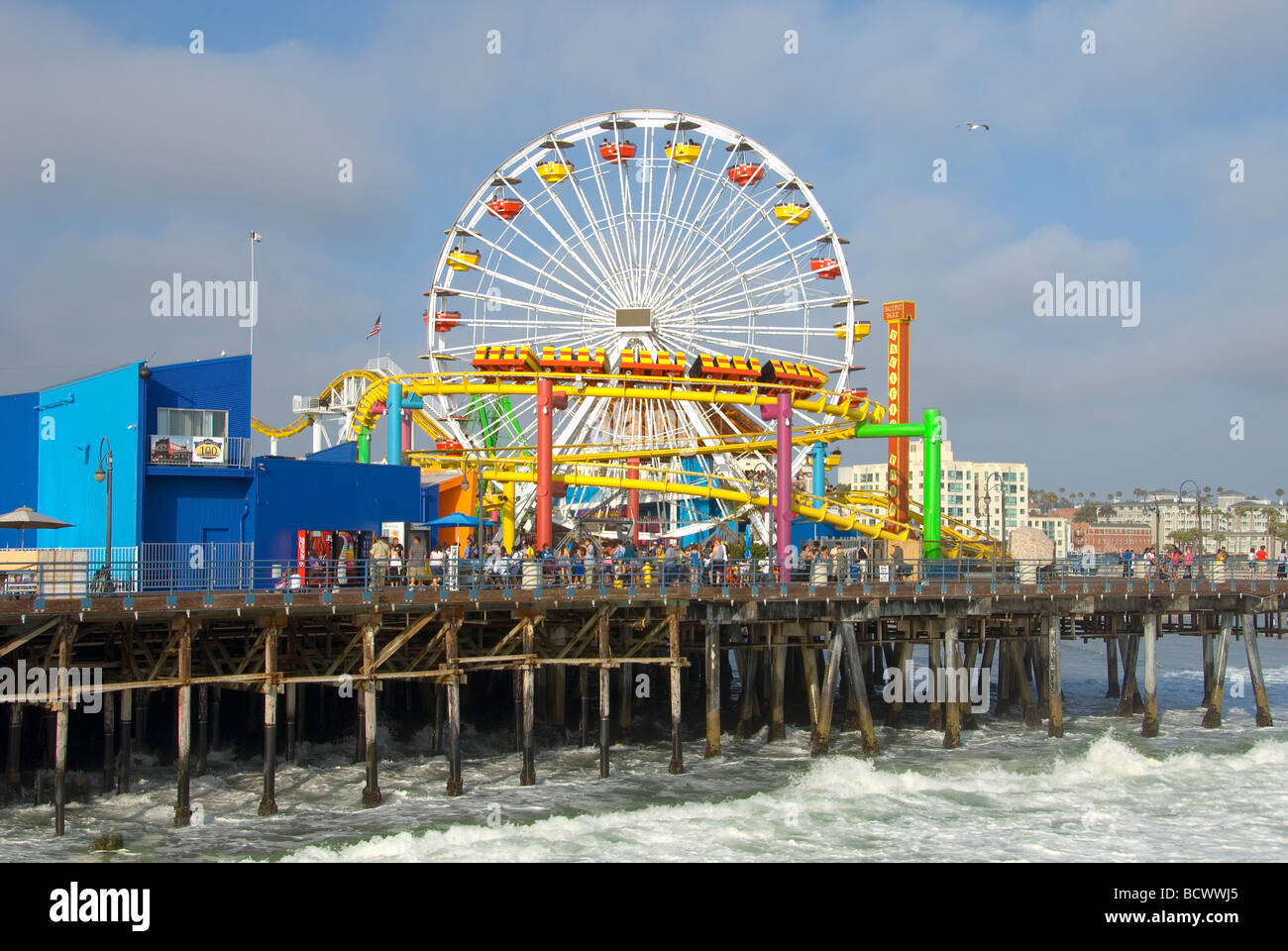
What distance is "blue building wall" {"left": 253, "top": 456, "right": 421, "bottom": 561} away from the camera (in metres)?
32.9

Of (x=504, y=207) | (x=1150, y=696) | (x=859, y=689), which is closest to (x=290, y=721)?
(x=859, y=689)

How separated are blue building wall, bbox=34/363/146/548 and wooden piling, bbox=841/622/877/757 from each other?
17558 mm

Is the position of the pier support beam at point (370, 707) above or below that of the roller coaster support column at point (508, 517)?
below

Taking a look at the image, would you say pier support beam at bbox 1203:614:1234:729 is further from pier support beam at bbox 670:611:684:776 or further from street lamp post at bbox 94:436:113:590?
street lamp post at bbox 94:436:113:590

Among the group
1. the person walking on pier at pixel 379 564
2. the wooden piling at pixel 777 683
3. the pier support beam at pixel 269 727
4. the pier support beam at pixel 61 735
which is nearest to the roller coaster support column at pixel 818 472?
the wooden piling at pixel 777 683

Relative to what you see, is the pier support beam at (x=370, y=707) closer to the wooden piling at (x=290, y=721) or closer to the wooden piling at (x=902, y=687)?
the wooden piling at (x=290, y=721)

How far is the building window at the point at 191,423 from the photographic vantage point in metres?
32.1

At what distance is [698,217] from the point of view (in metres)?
55.5

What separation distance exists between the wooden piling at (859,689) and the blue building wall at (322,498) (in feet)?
40.9

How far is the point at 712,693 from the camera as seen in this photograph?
32.4 meters

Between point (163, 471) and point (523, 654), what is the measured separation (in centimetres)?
973

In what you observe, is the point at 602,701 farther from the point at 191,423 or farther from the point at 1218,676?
the point at 1218,676

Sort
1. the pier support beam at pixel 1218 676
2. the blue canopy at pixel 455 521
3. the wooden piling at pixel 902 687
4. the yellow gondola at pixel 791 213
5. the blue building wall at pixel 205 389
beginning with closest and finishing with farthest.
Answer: the blue building wall at pixel 205 389 < the wooden piling at pixel 902 687 < the pier support beam at pixel 1218 676 < the blue canopy at pixel 455 521 < the yellow gondola at pixel 791 213

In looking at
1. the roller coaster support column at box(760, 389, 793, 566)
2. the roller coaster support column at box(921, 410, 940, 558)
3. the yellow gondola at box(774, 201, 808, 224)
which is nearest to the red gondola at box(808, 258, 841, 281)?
the yellow gondola at box(774, 201, 808, 224)
